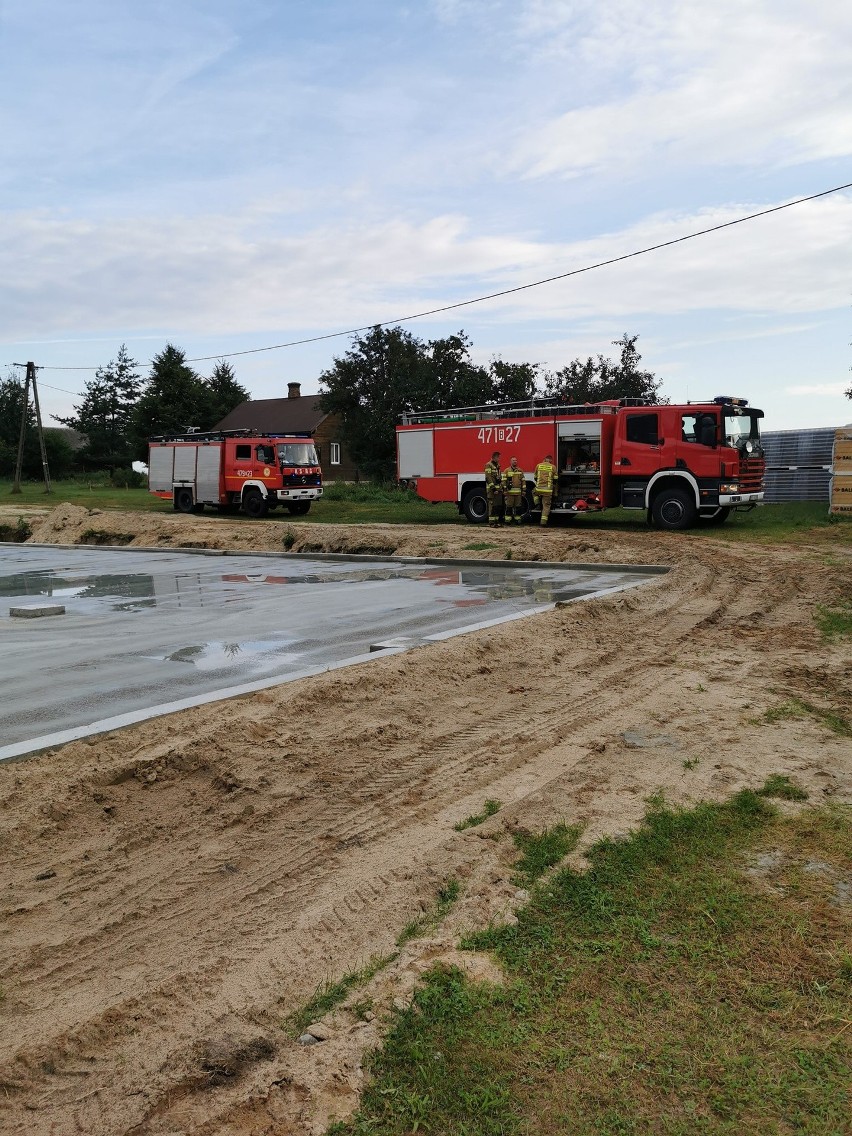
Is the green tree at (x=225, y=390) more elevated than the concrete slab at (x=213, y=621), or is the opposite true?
the green tree at (x=225, y=390)

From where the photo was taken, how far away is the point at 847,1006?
3.00m

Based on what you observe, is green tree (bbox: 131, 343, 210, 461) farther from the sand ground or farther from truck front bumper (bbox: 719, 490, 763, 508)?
the sand ground

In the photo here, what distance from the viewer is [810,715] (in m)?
6.29

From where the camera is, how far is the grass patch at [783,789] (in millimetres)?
4742

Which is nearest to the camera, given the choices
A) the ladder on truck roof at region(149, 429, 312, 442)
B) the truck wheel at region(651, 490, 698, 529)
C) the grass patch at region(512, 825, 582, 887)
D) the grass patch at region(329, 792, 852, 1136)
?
the grass patch at region(329, 792, 852, 1136)

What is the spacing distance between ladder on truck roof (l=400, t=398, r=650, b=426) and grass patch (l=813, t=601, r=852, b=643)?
1232cm

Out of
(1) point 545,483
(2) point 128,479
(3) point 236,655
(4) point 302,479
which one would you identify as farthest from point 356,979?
(2) point 128,479

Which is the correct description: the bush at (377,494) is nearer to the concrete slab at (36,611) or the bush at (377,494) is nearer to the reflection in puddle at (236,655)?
the concrete slab at (36,611)

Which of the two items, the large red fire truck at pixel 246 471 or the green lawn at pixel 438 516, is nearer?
the green lawn at pixel 438 516

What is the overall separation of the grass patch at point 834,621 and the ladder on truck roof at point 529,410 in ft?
40.4

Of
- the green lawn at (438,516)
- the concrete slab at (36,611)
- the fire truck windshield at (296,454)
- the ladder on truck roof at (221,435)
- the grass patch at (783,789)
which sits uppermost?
the ladder on truck roof at (221,435)

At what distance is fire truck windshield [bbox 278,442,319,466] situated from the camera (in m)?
31.5

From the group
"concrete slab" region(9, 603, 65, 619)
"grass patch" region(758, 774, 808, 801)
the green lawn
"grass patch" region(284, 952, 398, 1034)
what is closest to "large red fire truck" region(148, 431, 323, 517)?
the green lawn

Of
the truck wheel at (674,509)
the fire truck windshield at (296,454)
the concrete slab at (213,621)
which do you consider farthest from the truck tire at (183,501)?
the truck wheel at (674,509)
